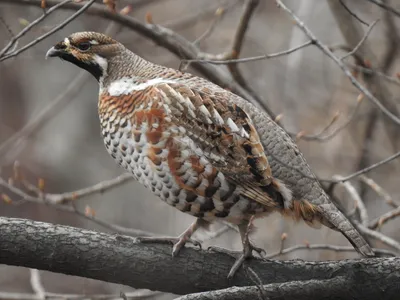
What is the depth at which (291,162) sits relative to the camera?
4.83m

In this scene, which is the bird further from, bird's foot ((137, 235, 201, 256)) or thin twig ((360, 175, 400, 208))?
thin twig ((360, 175, 400, 208))

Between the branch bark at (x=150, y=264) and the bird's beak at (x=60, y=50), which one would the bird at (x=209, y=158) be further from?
the bird's beak at (x=60, y=50)

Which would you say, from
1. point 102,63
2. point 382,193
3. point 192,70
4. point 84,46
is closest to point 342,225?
point 382,193

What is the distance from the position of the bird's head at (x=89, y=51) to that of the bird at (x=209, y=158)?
0.40 m

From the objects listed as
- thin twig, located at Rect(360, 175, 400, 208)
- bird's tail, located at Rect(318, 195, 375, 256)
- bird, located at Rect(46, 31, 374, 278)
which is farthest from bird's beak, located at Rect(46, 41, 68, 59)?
thin twig, located at Rect(360, 175, 400, 208)

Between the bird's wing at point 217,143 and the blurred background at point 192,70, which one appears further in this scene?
the blurred background at point 192,70

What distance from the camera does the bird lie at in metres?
4.52

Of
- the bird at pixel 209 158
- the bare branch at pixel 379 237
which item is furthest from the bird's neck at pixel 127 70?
the bare branch at pixel 379 237

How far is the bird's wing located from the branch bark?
0.47 metres

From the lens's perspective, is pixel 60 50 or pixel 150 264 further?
pixel 60 50

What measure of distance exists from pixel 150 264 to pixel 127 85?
1.31m

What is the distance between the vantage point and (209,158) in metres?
4.57

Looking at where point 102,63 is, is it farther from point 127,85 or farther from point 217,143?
point 217,143

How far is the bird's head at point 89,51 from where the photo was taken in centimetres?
504
